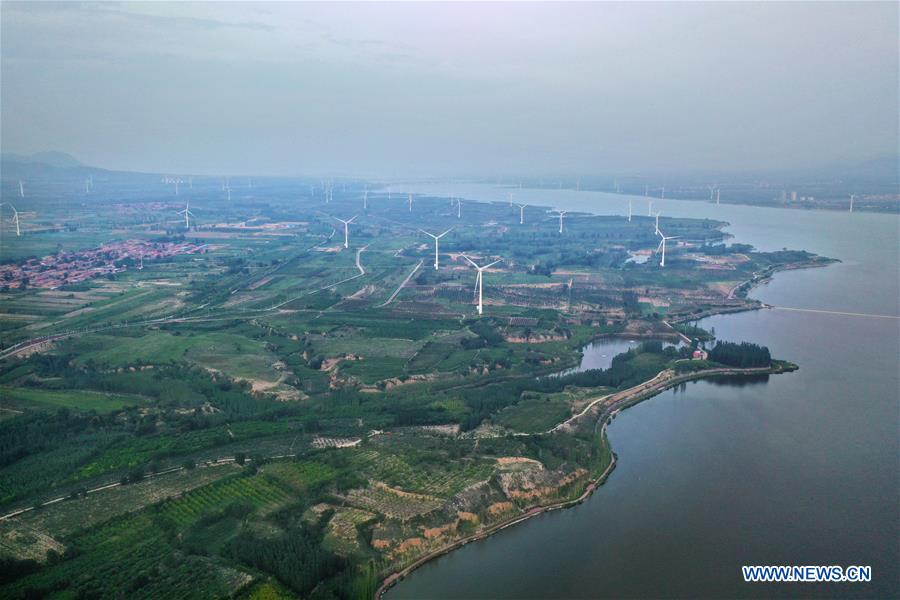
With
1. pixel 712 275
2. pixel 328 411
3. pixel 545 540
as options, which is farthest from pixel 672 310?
pixel 545 540

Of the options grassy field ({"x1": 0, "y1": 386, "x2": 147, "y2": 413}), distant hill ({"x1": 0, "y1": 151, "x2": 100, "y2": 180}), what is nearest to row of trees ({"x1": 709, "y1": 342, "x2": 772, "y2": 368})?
grassy field ({"x1": 0, "y1": 386, "x2": 147, "y2": 413})

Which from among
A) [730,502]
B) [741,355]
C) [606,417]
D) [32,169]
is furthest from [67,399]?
[32,169]

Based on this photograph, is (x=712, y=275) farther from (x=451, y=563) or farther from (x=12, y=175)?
(x=12, y=175)

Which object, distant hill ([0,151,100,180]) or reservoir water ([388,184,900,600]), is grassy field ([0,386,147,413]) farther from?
distant hill ([0,151,100,180])

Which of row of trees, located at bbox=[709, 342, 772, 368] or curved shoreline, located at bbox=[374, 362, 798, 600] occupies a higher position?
row of trees, located at bbox=[709, 342, 772, 368]

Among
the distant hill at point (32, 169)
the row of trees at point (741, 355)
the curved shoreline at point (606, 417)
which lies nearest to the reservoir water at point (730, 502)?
the curved shoreline at point (606, 417)

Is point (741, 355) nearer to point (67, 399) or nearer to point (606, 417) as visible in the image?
point (606, 417)
